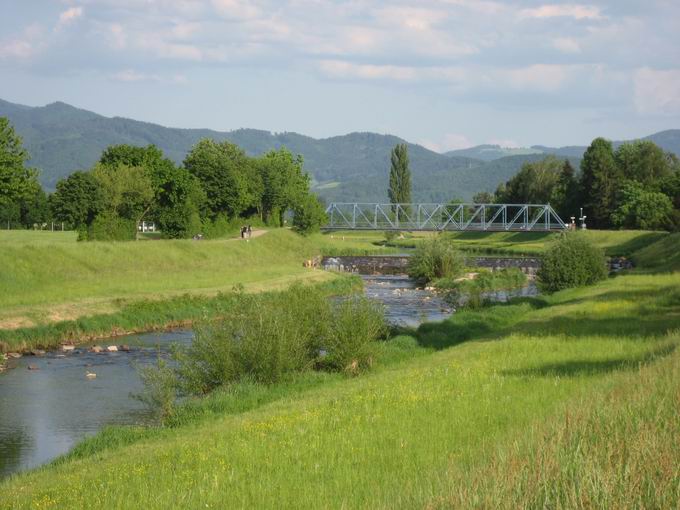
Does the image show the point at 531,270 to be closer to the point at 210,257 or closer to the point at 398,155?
the point at 210,257

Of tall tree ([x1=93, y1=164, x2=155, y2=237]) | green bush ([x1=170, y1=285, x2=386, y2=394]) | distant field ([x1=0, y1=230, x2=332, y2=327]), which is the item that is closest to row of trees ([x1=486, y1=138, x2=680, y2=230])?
distant field ([x1=0, y1=230, x2=332, y2=327])

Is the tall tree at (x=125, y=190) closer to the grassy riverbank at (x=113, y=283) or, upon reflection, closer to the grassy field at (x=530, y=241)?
the grassy riverbank at (x=113, y=283)

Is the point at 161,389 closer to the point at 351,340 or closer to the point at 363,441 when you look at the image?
the point at 351,340

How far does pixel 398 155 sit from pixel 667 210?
2558 inches

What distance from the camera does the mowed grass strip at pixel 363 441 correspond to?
538 inches

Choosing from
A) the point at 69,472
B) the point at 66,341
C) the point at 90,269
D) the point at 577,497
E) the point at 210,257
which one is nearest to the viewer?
the point at 577,497

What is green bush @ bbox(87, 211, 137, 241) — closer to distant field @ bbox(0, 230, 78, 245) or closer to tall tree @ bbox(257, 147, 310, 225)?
distant field @ bbox(0, 230, 78, 245)

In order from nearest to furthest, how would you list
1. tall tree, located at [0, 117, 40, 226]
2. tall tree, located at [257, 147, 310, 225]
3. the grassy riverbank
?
1. the grassy riverbank
2. tall tree, located at [0, 117, 40, 226]
3. tall tree, located at [257, 147, 310, 225]

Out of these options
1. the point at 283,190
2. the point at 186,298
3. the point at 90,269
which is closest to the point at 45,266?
the point at 90,269

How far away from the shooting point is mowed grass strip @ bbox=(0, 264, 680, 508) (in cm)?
1366

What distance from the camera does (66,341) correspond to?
145 ft

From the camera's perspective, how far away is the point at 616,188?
129 meters

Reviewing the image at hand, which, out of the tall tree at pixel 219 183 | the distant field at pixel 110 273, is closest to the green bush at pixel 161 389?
the distant field at pixel 110 273

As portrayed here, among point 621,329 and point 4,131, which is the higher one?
point 4,131
